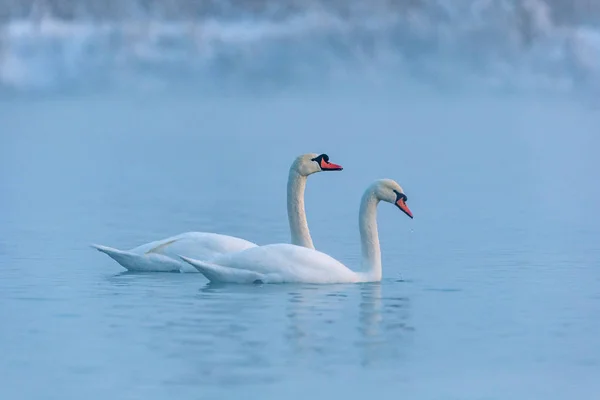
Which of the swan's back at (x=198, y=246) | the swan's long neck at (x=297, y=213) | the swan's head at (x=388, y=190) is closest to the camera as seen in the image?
the swan's head at (x=388, y=190)

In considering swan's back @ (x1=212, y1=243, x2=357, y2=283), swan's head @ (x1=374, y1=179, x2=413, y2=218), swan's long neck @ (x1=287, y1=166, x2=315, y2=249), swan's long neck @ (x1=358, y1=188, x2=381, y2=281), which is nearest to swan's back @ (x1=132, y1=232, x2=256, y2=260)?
swan's long neck @ (x1=287, y1=166, x2=315, y2=249)

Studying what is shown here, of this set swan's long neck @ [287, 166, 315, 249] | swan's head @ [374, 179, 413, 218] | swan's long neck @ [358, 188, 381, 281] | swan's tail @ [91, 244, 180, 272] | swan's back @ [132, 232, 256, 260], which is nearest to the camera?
swan's long neck @ [358, 188, 381, 281]

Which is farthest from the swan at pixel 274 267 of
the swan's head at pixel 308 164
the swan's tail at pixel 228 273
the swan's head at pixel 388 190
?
the swan's head at pixel 308 164

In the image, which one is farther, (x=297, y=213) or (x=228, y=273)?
(x=297, y=213)

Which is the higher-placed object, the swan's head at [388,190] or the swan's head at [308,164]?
the swan's head at [308,164]

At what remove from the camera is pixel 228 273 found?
2045cm

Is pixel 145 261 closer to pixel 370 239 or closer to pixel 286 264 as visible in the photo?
pixel 286 264

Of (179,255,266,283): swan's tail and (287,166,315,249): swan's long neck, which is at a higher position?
(287,166,315,249): swan's long neck

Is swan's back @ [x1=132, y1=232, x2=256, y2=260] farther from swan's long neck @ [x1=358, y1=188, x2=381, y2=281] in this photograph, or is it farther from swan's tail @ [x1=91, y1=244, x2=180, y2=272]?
swan's long neck @ [x1=358, y1=188, x2=381, y2=281]

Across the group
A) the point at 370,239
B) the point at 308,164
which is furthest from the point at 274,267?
the point at 308,164

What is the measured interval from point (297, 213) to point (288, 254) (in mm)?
1690

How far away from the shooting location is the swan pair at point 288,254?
20.4m

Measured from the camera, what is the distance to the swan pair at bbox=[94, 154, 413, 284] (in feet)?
66.8

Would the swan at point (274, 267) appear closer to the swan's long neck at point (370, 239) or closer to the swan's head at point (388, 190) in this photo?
the swan's long neck at point (370, 239)
